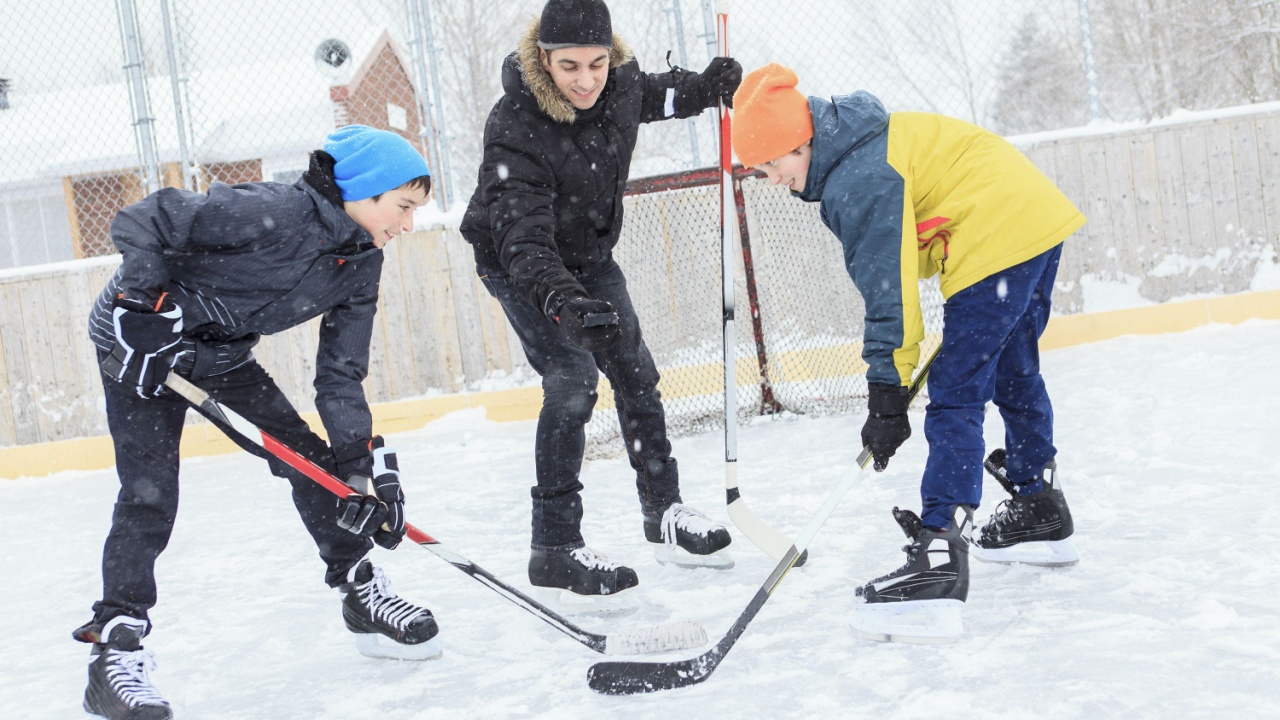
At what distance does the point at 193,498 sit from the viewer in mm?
4270

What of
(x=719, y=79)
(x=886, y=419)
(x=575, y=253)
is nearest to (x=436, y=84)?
(x=719, y=79)

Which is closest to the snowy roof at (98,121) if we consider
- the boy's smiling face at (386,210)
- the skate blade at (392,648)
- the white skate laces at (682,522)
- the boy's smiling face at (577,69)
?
the boy's smiling face at (386,210)

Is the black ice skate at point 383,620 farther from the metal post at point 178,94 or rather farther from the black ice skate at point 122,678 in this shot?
the metal post at point 178,94

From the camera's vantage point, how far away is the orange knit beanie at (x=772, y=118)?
2.01m

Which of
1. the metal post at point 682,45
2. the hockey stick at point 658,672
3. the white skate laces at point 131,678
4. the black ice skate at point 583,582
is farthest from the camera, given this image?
the metal post at point 682,45

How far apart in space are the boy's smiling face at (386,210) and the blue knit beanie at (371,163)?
0.02 m

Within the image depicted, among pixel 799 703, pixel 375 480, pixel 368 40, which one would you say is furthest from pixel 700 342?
pixel 368 40

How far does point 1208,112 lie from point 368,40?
6869 millimetres

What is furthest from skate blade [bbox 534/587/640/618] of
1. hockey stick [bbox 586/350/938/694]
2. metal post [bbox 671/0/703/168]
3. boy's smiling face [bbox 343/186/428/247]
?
metal post [bbox 671/0/703/168]

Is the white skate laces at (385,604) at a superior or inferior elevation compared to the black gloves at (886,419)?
inferior

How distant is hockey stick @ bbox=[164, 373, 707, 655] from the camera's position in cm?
195

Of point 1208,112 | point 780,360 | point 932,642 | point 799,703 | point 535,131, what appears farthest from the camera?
point 1208,112

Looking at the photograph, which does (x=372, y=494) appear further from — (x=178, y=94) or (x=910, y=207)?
(x=178, y=94)

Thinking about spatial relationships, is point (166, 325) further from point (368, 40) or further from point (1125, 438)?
point (368, 40)
